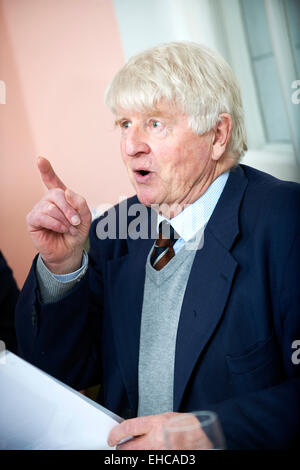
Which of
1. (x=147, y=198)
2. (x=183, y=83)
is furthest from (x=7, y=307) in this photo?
(x=183, y=83)

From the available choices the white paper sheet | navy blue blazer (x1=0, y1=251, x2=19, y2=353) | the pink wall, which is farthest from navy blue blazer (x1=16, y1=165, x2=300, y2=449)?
the pink wall

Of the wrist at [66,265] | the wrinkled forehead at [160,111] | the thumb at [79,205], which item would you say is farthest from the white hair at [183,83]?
the wrist at [66,265]

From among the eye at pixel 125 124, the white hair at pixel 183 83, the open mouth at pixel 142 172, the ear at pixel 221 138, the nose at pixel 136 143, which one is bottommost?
the open mouth at pixel 142 172

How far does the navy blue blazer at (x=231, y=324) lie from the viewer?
0.77 m

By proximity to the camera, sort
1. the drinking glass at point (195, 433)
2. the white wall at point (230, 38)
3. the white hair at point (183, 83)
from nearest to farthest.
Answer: the drinking glass at point (195, 433), the white hair at point (183, 83), the white wall at point (230, 38)

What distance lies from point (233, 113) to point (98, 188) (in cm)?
74

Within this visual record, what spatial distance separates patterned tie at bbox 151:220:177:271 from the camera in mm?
1110

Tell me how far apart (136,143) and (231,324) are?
475 millimetres

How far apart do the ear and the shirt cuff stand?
0.45 metres

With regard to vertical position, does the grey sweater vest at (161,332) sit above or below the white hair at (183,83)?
below

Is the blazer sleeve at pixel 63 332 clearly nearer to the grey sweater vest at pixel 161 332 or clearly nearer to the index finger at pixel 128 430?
the grey sweater vest at pixel 161 332

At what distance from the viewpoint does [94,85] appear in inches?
64.3

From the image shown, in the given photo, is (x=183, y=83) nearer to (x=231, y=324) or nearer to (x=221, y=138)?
(x=221, y=138)

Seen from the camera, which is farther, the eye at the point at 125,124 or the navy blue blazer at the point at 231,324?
the eye at the point at 125,124
